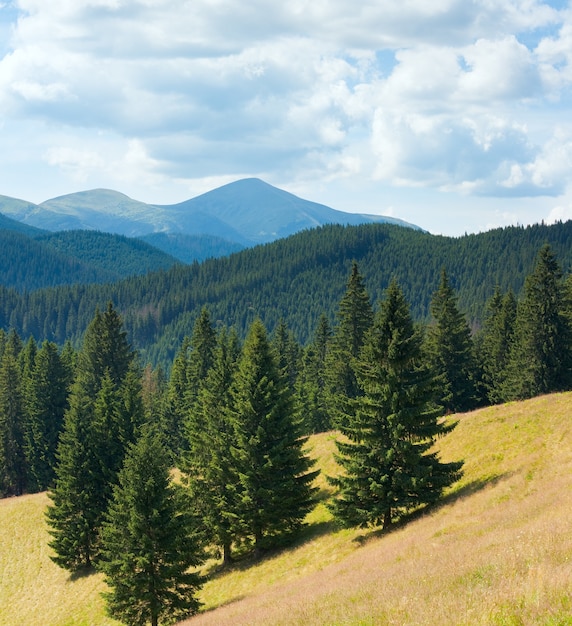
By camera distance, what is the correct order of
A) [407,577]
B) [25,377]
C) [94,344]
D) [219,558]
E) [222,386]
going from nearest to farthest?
[407,577], [219,558], [222,386], [94,344], [25,377]

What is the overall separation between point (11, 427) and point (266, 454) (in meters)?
47.9

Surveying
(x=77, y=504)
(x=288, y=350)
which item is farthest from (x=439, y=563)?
(x=288, y=350)

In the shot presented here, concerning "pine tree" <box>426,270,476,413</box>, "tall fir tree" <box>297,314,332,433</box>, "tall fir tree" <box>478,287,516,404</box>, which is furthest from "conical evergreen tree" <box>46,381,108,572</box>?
"tall fir tree" <box>478,287,516,404</box>

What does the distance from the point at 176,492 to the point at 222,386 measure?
9.77 metres

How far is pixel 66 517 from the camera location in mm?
42531

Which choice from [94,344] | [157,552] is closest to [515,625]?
[157,552]

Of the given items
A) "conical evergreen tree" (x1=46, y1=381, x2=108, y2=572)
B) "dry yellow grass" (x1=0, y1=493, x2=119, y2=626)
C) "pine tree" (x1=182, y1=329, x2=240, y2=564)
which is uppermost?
"pine tree" (x1=182, y1=329, x2=240, y2=564)

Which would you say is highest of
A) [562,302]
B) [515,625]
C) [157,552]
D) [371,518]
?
[562,302]

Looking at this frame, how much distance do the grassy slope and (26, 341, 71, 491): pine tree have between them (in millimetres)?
15243

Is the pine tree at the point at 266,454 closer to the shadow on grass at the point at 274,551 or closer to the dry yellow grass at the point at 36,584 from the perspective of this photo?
the shadow on grass at the point at 274,551

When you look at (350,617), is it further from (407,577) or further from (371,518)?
(371,518)

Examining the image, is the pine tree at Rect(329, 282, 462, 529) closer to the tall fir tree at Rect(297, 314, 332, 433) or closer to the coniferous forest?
the coniferous forest

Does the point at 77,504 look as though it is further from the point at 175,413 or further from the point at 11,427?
the point at 11,427

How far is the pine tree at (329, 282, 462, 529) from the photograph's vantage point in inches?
1097
